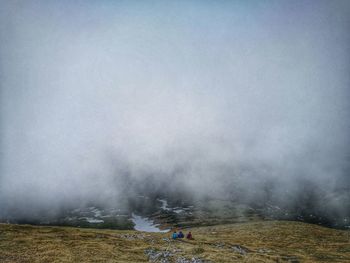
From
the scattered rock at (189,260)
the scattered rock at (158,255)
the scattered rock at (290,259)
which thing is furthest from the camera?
the scattered rock at (290,259)

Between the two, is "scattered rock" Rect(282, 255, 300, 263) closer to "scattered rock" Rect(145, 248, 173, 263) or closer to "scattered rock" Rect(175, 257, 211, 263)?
"scattered rock" Rect(175, 257, 211, 263)

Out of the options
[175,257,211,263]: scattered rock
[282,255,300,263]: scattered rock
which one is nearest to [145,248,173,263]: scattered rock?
[175,257,211,263]: scattered rock

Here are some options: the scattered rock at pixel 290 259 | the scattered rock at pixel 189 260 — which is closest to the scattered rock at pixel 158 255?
the scattered rock at pixel 189 260

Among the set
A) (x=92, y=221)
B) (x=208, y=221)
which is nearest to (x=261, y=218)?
(x=208, y=221)

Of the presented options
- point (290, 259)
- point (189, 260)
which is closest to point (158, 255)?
point (189, 260)

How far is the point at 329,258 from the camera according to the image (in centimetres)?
4169

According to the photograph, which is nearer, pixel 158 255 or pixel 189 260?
pixel 189 260

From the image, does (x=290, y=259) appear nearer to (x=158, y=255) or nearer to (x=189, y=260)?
(x=189, y=260)

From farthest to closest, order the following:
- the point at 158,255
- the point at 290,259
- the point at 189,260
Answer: the point at 290,259
the point at 158,255
the point at 189,260

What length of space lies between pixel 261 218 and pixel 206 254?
172 meters

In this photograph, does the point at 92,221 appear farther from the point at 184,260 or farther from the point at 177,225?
the point at 184,260

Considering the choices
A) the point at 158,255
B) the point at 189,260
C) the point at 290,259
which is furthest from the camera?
the point at 290,259

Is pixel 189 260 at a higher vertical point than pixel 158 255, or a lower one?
lower

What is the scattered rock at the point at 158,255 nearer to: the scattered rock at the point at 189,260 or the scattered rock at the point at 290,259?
the scattered rock at the point at 189,260
